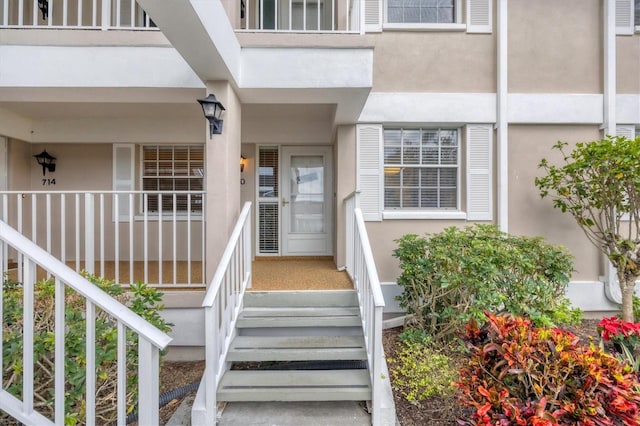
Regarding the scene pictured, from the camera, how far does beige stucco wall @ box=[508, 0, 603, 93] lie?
4.89m

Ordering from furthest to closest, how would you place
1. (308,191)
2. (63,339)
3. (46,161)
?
(308,191), (46,161), (63,339)

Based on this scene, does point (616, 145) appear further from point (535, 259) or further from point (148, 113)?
point (148, 113)

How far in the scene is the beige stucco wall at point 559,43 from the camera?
4.89 m

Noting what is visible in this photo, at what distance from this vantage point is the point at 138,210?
5879 millimetres

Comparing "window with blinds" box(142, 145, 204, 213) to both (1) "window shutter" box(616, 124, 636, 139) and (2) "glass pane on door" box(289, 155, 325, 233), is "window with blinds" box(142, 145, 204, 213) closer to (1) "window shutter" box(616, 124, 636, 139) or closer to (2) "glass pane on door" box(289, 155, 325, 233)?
(2) "glass pane on door" box(289, 155, 325, 233)

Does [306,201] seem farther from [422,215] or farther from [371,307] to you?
[371,307]

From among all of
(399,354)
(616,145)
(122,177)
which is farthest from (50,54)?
(616,145)

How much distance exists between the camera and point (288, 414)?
2650mm

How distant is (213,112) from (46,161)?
444cm

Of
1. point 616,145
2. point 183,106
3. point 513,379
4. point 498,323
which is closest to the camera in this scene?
point 513,379

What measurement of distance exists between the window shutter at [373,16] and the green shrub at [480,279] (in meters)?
3.31

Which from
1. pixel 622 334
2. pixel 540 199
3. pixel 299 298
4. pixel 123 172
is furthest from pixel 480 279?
pixel 123 172

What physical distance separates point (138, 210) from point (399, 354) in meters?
5.19

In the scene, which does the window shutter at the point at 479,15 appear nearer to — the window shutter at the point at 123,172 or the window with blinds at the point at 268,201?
the window with blinds at the point at 268,201
